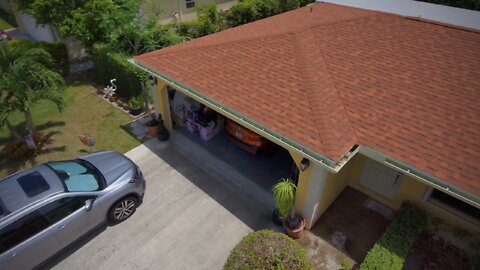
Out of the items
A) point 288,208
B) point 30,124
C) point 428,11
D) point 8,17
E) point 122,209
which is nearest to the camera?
point 288,208

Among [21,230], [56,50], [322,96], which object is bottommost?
[21,230]

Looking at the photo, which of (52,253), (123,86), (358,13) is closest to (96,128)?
(123,86)

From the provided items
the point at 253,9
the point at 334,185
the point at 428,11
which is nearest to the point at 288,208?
the point at 334,185

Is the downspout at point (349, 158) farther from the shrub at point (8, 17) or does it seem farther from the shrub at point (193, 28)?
the shrub at point (8, 17)

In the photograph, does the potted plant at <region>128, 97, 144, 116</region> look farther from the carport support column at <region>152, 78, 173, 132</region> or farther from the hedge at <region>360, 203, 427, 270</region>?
the hedge at <region>360, 203, 427, 270</region>

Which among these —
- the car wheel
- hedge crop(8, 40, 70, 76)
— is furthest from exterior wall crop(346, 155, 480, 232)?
hedge crop(8, 40, 70, 76)

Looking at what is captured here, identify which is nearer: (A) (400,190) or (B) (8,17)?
(A) (400,190)

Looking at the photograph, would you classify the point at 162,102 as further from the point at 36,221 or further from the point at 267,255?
the point at 267,255
